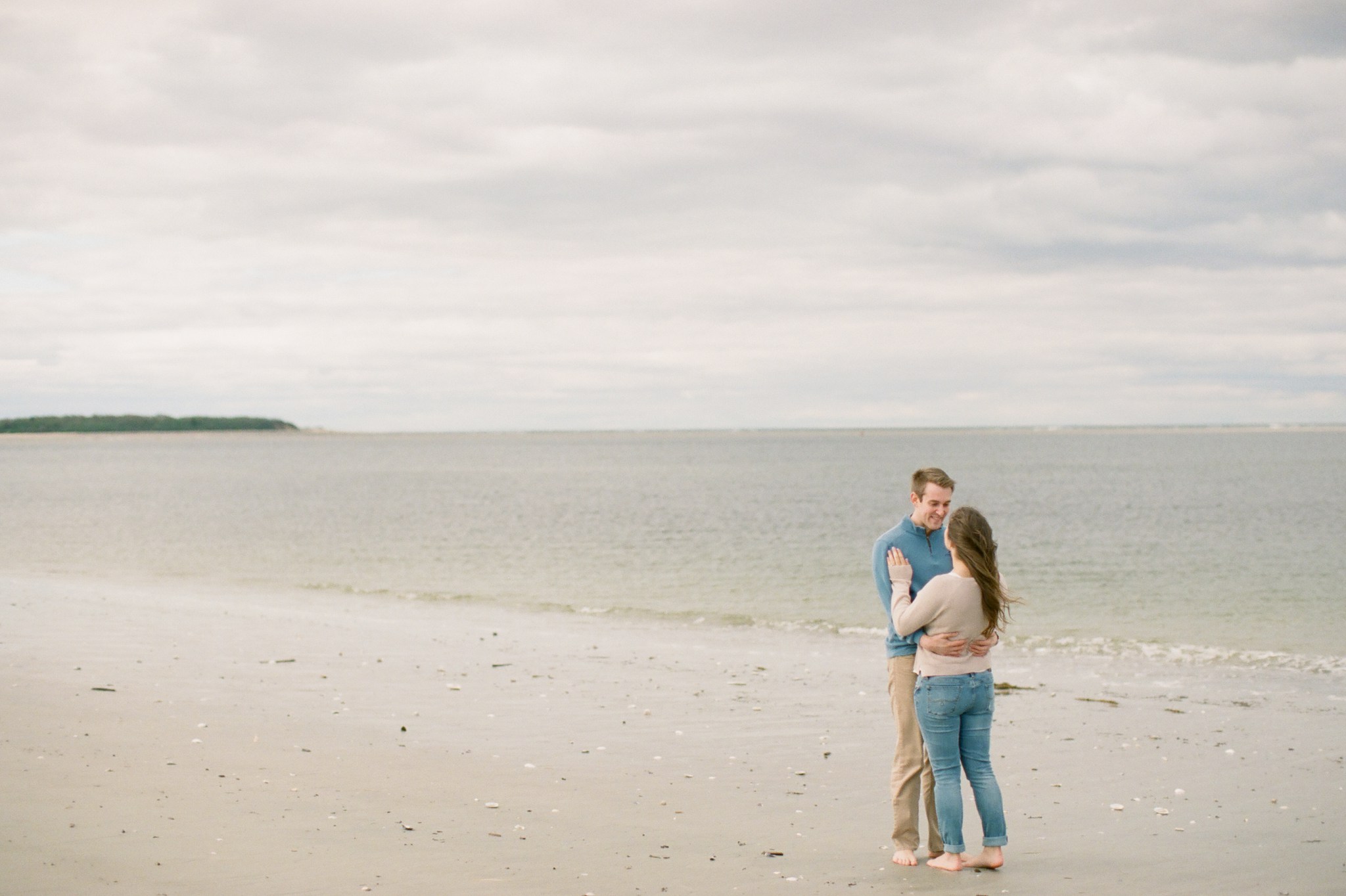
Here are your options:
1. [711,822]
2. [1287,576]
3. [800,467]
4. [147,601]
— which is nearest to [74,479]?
[800,467]

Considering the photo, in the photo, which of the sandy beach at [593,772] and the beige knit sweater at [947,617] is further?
the sandy beach at [593,772]

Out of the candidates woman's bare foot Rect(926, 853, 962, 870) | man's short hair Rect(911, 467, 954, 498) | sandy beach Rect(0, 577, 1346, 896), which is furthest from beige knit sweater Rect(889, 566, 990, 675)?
sandy beach Rect(0, 577, 1346, 896)

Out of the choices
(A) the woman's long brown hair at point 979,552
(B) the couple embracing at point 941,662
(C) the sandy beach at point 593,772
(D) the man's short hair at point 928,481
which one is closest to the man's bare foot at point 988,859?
(B) the couple embracing at point 941,662

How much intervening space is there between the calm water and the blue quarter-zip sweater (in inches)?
452

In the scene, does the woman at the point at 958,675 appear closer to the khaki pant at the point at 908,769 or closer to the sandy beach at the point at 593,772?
the khaki pant at the point at 908,769

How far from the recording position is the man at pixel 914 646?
20.2 ft

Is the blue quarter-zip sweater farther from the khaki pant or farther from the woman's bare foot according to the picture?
the woman's bare foot

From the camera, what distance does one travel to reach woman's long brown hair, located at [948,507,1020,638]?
584 cm

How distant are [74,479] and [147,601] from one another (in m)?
81.1

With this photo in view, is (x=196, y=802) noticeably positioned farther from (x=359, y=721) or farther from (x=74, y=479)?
(x=74, y=479)

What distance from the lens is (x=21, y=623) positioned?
16.1 metres

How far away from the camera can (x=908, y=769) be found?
21.3 feet

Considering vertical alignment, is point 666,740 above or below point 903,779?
below

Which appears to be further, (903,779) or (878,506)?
(878,506)
